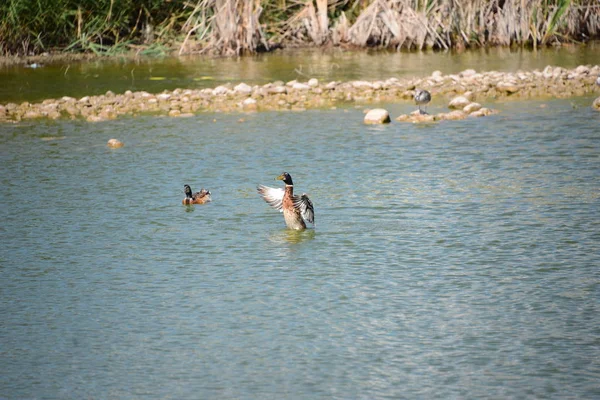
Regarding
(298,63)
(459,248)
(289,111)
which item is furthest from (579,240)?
(298,63)

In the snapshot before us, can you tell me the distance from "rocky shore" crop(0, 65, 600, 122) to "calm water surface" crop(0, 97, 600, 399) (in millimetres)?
2911

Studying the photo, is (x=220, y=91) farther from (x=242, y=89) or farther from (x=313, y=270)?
(x=313, y=270)

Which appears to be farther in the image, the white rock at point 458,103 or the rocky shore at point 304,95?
the rocky shore at point 304,95

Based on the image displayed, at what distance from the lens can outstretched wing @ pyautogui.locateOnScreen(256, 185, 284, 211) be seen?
365 inches

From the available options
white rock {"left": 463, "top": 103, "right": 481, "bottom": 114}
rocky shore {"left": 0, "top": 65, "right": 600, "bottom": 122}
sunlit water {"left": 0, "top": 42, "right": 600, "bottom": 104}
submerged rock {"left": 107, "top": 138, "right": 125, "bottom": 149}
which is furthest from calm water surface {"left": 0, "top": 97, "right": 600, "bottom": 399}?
sunlit water {"left": 0, "top": 42, "right": 600, "bottom": 104}

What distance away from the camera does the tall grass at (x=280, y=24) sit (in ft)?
72.9

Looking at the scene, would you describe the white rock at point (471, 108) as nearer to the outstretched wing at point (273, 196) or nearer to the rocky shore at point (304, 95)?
the rocky shore at point (304, 95)

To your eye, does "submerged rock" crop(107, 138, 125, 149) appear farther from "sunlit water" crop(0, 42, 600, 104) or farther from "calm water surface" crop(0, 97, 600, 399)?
"sunlit water" crop(0, 42, 600, 104)

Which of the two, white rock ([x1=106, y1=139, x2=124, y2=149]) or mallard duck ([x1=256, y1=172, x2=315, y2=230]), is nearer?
mallard duck ([x1=256, y1=172, x2=315, y2=230])

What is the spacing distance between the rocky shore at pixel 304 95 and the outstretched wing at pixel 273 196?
6.51m

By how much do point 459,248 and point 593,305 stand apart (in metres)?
1.59

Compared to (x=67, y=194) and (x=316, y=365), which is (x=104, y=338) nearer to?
(x=316, y=365)

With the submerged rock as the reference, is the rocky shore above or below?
above

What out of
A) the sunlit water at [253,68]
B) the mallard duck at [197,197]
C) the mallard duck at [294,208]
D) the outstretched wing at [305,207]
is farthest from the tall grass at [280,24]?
the outstretched wing at [305,207]
